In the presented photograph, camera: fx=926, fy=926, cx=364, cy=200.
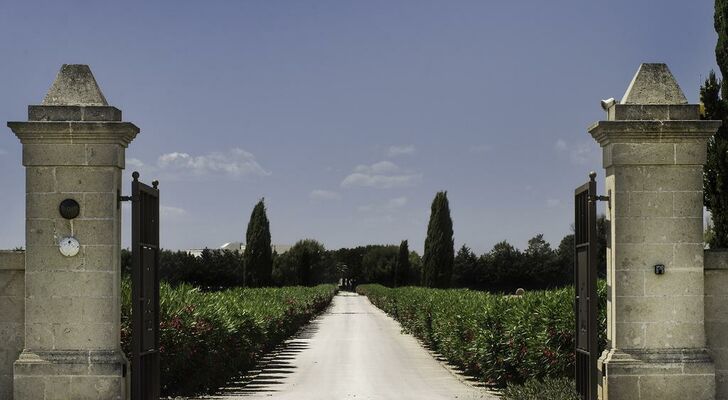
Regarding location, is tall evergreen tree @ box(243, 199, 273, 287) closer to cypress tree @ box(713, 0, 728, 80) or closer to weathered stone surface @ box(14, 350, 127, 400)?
cypress tree @ box(713, 0, 728, 80)

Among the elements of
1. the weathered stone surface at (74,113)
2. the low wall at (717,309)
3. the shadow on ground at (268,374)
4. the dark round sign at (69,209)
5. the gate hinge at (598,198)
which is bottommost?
the shadow on ground at (268,374)

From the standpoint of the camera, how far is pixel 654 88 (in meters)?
10.5

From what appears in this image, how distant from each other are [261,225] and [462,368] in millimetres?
37177

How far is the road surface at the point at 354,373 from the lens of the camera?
51.2ft

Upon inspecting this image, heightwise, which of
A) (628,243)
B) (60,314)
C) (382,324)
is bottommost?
(382,324)

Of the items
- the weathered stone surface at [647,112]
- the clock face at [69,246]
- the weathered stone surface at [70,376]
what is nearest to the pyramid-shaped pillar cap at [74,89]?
the clock face at [69,246]

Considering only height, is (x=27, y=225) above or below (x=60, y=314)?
above

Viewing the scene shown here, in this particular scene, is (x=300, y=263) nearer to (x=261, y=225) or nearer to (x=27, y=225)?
(x=261, y=225)

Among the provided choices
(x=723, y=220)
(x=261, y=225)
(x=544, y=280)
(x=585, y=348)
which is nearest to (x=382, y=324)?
(x=261, y=225)

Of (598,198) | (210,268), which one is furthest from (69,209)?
(210,268)

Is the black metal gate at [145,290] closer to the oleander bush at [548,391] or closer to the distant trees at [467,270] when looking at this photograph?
the oleander bush at [548,391]

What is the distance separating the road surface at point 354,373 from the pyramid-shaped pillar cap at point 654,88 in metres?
6.54

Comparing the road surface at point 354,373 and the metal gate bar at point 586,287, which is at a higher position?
the metal gate bar at point 586,287

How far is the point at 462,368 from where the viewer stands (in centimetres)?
2048
